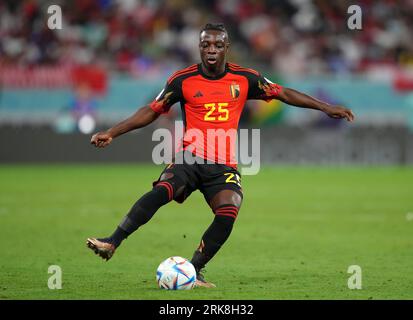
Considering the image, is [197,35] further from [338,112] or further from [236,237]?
[338,112]

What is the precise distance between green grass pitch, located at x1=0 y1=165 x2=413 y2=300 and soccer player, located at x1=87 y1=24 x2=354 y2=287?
2.15 feet

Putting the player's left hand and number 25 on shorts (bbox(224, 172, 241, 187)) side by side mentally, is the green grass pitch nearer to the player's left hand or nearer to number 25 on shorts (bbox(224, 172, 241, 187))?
number 25 on shorts (bbox(224, 172, 241, 187))

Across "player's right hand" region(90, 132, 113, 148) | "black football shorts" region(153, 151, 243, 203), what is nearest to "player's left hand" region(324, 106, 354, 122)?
"black football shorts" region(153, 151, 243, 203)

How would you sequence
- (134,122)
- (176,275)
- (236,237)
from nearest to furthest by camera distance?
(176,275)
(134,122)
(236,237)

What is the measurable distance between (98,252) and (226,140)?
5.17ft

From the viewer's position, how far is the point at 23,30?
985 inches

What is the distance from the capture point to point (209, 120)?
810cm

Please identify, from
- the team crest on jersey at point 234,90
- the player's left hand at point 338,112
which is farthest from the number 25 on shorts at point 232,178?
the player's left hand at point 338,112

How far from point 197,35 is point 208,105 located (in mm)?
17752

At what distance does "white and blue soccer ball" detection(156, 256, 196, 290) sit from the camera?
7.66m

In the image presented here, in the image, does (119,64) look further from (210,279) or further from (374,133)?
(210,279)

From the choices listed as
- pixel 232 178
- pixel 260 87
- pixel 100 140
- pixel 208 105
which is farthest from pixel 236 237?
pixel 100 140
